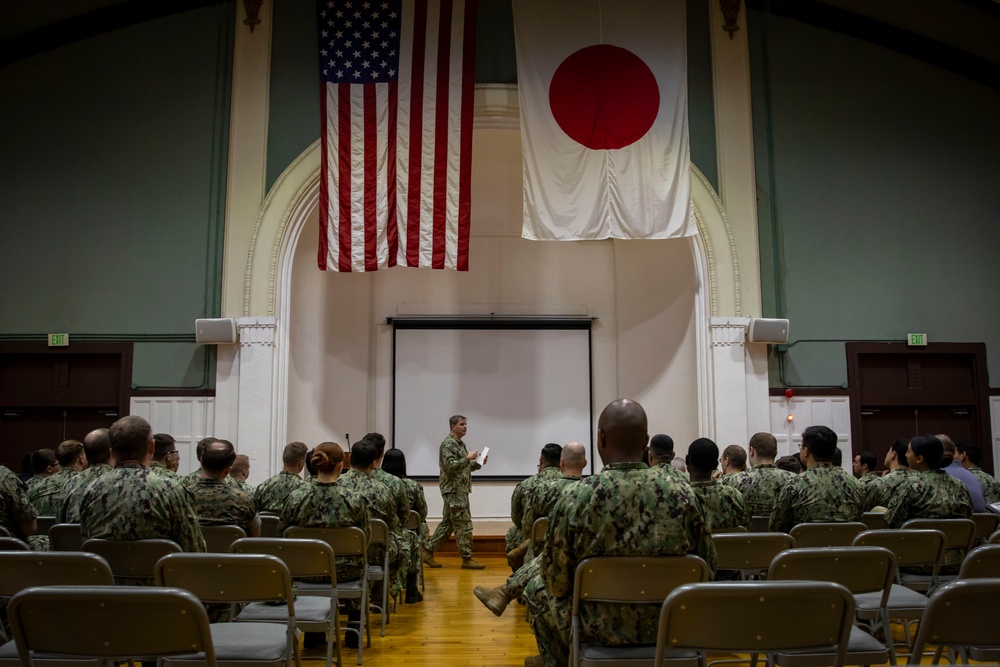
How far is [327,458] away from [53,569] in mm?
1942

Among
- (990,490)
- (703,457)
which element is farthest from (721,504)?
(990,490)

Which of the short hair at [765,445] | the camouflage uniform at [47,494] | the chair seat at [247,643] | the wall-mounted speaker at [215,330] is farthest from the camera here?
the wall-mounted speaker at [215,330]

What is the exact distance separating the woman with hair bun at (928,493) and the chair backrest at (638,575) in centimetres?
268

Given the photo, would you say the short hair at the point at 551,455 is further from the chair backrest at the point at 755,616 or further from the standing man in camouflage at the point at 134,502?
the chair backrest at the point at 755,616

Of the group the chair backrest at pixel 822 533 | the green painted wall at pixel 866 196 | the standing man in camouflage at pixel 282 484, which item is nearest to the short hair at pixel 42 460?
the standing man in camouflage at pixel 282 484

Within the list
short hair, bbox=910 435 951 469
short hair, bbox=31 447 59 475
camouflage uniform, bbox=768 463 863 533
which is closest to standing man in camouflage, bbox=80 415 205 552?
short hair, bbox=31 447 59 475

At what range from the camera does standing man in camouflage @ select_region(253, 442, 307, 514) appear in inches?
229

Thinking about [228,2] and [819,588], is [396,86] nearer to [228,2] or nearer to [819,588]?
[228,2]

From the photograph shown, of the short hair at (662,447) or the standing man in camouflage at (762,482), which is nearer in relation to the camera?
the short hair at (662,447)

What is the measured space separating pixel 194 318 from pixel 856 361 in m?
8.23

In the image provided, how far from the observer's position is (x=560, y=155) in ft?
31.1

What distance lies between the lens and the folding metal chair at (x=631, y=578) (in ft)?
9.20

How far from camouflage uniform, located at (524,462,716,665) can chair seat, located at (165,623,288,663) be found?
1071mm

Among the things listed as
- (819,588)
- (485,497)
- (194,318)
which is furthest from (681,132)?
(819,588)
